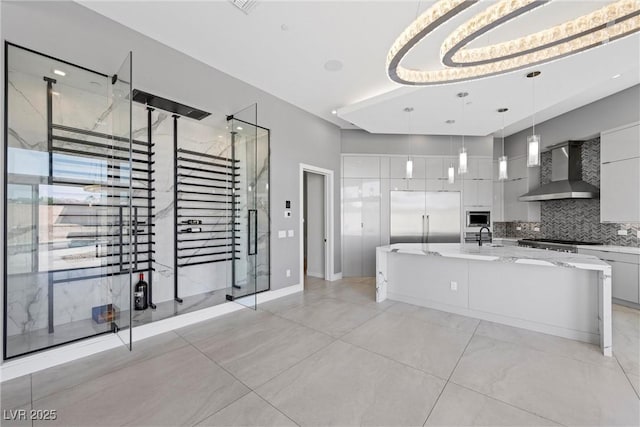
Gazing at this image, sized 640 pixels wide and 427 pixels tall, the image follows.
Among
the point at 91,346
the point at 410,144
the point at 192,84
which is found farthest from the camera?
the point at 410,144

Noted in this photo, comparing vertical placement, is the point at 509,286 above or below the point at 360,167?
below

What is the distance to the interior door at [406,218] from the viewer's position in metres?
5.89

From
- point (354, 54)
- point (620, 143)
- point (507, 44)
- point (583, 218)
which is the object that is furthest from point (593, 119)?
point (354, 54)

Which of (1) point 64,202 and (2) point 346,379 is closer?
(2) point 346,379

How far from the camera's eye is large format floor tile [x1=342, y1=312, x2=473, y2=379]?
2.47m

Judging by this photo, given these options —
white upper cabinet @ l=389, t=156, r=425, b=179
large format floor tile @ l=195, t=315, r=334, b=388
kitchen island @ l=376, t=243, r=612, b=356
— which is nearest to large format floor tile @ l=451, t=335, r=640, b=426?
kitchen island @ l=376, t=243, r=612, b=356

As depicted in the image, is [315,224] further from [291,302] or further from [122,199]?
[122,199]

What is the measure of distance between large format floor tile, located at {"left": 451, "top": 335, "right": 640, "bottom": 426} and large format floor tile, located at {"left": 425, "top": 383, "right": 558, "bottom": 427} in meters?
0.09

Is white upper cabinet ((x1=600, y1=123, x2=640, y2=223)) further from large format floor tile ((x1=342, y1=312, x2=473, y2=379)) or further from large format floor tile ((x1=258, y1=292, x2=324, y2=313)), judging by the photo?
large format floor tile ((x1=258, y1=292, x2=324, y2=313))

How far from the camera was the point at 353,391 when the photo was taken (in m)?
2.06

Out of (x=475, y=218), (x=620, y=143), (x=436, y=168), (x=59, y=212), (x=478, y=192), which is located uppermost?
(x=620, y=143)

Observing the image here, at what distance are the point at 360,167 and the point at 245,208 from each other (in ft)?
9.92

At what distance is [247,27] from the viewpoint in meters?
2.84

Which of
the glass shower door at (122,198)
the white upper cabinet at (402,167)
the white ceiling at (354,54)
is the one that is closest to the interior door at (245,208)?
the white ceiling at (354,54)
